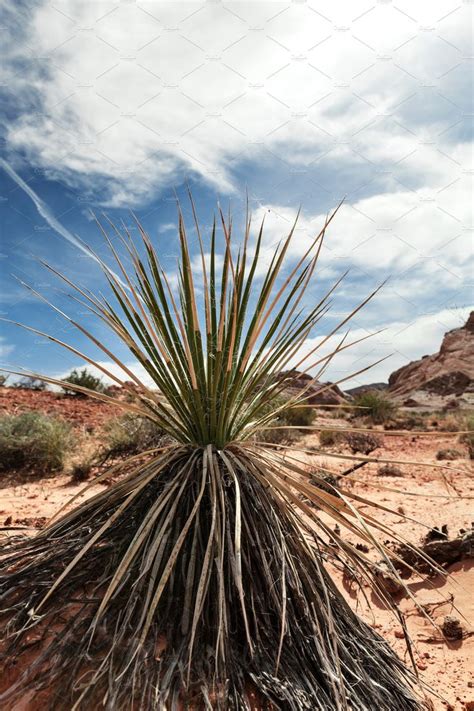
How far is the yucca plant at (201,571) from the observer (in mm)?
1794

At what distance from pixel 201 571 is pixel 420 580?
2.56 metres

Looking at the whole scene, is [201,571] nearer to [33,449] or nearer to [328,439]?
[33,449]

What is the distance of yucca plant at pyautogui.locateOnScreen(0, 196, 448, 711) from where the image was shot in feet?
5.89

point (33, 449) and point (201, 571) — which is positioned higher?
point (33, 449)

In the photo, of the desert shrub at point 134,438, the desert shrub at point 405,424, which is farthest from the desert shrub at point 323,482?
the desert shrub at point 405,424

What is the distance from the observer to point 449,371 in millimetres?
36375

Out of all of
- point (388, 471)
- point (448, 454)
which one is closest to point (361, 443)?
point (448, 454)

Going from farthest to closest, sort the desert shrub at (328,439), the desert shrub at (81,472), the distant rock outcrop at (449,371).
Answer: the distant rock outcrop at (449,371)
the desert shrub at (328,439)
the desert shrub at (81,472)

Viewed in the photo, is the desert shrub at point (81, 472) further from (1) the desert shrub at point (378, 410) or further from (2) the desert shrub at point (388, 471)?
(1) the desert shrub at point (378, 410)

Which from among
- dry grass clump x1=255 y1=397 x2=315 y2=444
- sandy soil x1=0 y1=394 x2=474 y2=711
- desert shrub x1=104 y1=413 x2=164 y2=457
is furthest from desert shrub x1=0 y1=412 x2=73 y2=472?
dry grass clump x1=255 y1=397 x2=315 y2=444

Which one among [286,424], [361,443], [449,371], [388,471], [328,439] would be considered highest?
[449,371]

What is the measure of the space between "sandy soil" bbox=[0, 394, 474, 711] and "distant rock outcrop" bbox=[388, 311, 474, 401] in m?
21.0

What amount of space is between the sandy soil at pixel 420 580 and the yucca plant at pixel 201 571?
0.31 metres

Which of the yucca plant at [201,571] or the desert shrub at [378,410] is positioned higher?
the desert shrub at [378,410]
